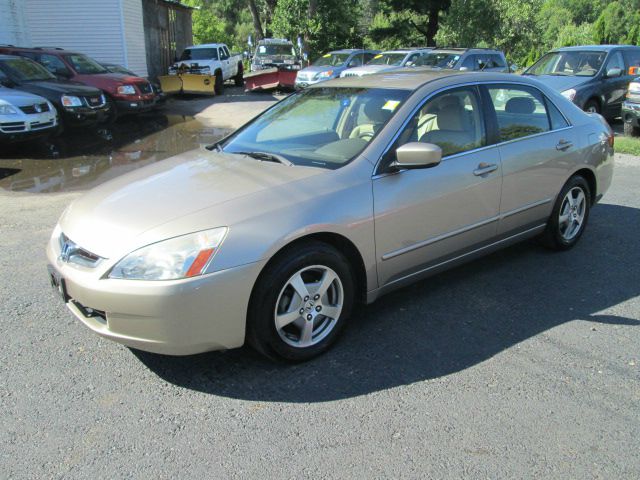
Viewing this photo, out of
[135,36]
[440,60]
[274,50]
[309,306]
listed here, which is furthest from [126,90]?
[274,50]

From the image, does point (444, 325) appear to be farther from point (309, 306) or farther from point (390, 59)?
point (390, 59)

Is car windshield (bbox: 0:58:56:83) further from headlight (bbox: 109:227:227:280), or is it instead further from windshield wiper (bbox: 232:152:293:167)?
headlight (bbox: 109:227:227:280)

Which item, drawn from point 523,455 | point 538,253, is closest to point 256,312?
point 523,455

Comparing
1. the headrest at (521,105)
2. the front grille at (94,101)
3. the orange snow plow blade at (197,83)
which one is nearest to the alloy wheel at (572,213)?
the headrest at (521,105)

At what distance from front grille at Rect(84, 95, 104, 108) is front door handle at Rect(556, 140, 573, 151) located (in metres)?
9.97

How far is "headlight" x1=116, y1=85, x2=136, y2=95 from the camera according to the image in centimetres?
1382

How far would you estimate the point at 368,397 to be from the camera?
10.0 feet

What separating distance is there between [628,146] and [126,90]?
1120cm

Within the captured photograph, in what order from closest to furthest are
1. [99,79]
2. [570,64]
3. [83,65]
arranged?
1. [570,64]
2. [99,79]
3. [83,65]

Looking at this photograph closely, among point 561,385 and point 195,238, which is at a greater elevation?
point 195,238

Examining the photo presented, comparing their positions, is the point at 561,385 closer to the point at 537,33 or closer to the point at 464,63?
the point at 464,63

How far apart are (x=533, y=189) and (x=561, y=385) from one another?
190 cm

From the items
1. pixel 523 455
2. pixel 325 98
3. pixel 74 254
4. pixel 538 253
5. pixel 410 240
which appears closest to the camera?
pixel 523 455

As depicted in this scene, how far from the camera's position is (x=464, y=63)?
15.3 metres
